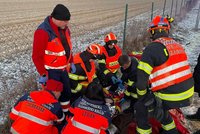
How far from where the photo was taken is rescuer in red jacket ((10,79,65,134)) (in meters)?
3.24

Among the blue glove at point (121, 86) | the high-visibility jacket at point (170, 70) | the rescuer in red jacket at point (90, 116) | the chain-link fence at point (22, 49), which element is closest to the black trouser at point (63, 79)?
the rescuer in red jacket at point (90, 116)

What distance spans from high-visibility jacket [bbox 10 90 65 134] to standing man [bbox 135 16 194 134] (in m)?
1.13

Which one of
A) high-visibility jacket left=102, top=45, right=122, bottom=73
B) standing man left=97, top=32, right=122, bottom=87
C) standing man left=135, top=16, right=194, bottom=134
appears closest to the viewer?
standing man left=135, top=16, right=194, bottom=134

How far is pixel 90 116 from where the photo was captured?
330cm

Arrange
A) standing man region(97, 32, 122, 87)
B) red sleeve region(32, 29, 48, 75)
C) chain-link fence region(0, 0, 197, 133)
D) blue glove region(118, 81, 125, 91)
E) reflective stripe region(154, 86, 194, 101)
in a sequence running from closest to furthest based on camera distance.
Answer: reflective stripe region(154, 86, 194, 101) → red sleeve region(32, 29, 48, 75) → chain-link fence region(0, 0, 197, 133) → blue glove region(118, 81, 125, 91) → standing man region(97, 32, 122, 87)

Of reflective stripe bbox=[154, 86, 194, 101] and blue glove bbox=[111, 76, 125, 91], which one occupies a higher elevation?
reflective stripe bbox=[154, 86, 194, 101]

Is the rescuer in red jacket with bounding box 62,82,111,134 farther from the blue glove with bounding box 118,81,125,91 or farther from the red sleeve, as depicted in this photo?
the blue glove with bounding box 118,81,125,91

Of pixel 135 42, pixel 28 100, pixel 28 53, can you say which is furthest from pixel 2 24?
pixel 28 100

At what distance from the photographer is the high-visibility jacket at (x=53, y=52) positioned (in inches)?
162

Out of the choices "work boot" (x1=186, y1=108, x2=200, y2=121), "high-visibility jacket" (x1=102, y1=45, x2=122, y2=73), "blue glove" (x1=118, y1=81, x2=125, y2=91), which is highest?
"high-visibility jacket" (x1=102, y1=45, x2=122, y2=73)

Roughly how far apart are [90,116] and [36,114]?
65 centimetres

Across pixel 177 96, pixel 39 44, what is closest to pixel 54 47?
pixel 39 44

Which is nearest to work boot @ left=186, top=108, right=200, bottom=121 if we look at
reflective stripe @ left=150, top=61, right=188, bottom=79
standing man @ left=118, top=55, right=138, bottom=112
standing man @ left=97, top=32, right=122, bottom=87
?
standing man @ left=118, top=55, right=138, bottom=112

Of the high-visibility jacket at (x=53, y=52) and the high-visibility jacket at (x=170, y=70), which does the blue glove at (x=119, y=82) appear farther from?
the high-visibility jacket at (x=170, y=70)
